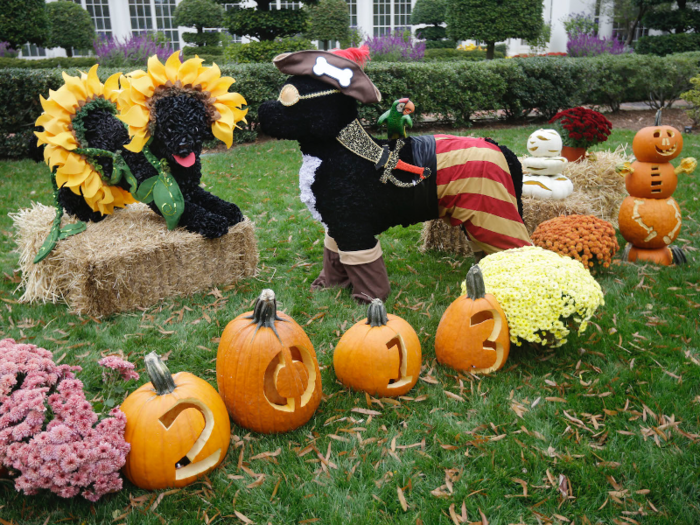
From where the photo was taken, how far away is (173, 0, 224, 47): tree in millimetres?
22422

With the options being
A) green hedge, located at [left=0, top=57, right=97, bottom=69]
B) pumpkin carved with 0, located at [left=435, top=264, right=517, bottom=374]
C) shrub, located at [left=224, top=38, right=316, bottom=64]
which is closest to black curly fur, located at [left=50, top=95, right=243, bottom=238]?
pumpkin carved with 0, located at [left=435, top=264, right=517, bottom=374]

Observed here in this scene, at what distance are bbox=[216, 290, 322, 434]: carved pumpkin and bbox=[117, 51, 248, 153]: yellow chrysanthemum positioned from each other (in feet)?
5.87

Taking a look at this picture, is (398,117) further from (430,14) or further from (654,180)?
(430,14)

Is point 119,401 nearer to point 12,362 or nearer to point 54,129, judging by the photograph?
point 12,362

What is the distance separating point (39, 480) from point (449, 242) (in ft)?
13.6

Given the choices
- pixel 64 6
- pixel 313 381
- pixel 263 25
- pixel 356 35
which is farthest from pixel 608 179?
pixel 64 6

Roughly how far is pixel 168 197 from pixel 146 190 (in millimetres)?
217

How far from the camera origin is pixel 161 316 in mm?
4066

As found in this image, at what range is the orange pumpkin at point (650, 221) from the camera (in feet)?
15.2

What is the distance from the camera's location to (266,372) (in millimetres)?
2654

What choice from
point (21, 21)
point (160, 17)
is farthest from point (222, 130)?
point (160, 17)

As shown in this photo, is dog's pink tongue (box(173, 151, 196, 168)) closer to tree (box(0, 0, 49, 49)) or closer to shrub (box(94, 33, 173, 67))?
tree (box(0, 0, 49, 49))

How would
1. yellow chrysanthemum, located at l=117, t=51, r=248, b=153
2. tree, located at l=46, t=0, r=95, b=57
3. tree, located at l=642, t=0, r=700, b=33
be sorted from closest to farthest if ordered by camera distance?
yellow chrysanthemum, located at l=117, t=51, r=248, b=153, tree, located at l=46, t=0, r=95, b=57, tree, located at l=642, t=0, r=700, b=33

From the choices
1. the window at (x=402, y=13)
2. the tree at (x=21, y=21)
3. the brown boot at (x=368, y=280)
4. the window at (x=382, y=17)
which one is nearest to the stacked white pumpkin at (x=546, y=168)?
the brown boot at (x=368, y=280)
